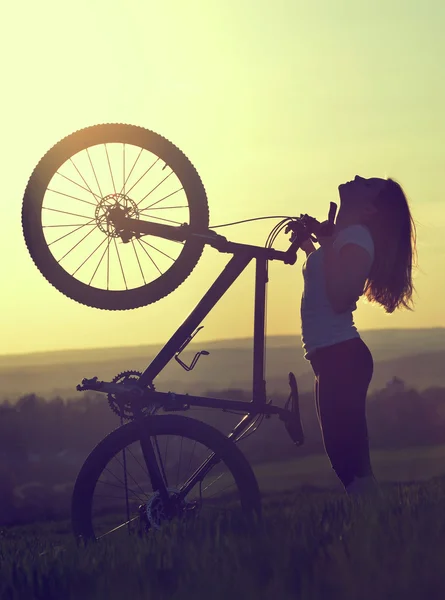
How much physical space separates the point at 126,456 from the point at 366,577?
2033 mm

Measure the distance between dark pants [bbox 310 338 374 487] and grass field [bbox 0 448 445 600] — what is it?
1.30ft

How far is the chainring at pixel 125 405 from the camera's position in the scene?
6.18 metres

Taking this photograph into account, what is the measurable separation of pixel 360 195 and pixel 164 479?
2214mm

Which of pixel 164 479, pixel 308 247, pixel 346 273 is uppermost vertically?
pixel 308 247

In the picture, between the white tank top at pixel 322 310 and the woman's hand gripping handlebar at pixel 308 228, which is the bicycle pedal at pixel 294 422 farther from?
the woman's hand gripping handlebar at pixel 308 228

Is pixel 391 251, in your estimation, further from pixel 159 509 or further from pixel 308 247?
pixel 159 509

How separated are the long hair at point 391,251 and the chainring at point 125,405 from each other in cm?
159

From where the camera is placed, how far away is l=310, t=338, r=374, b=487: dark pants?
242 inches

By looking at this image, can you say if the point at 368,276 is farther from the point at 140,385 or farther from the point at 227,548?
the point at 227,548

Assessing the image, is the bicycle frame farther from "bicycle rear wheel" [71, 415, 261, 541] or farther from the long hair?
the long hair

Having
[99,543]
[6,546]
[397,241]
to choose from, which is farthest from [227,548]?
[397,241]

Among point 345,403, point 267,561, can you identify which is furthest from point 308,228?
point 267,561

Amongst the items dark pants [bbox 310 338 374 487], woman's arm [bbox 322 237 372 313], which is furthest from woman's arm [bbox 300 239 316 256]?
dark pants [bbox 310 338 374 487]

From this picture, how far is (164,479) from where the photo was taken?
6215 millimetres
